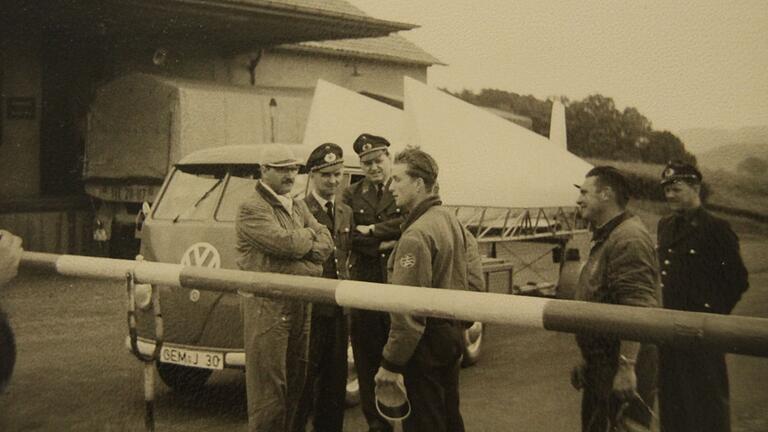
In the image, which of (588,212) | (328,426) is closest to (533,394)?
(328,426)

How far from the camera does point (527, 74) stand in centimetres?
258

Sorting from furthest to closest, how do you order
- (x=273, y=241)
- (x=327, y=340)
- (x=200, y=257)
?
(x=200, y=257) < (x=327, y=340) < (x=273, y=241)

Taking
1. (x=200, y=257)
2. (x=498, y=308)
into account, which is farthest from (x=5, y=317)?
(x=200, y=257)

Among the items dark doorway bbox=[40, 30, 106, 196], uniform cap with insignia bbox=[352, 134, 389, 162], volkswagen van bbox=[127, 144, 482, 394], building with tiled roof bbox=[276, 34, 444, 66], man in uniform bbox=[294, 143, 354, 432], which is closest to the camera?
building with tiled roof bbox=[276, 34, 444, 66]

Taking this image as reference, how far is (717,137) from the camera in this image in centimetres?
196

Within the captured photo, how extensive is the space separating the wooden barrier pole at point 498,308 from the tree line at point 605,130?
50 cm

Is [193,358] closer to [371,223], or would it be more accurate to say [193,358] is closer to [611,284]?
[371,223]

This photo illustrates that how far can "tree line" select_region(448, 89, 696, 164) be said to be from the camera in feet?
6.99

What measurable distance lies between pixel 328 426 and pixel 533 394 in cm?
110

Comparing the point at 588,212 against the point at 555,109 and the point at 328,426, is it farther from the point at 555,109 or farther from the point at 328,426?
the point at 328,426

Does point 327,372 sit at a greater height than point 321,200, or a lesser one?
lesser

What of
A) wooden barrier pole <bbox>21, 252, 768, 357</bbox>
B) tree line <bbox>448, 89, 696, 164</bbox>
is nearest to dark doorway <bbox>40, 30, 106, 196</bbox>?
wooden barrier pole <bbox>21, 252, 768, 357</bbox>

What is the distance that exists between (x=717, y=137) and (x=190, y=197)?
135 inches

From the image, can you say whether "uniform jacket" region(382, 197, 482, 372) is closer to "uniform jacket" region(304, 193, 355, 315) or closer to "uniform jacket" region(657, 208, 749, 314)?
"uniform jacket" region(657, 208, 749, 314)
